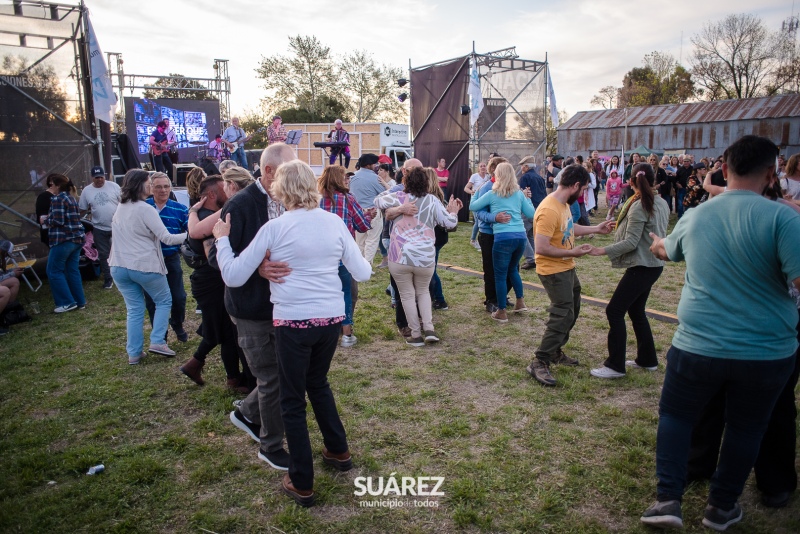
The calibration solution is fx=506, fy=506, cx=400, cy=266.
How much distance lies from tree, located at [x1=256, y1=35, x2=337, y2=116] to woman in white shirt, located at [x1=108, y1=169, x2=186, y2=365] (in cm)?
3792

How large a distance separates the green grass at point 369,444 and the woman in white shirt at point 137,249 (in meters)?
0.65

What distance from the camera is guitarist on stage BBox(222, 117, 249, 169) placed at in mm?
15719

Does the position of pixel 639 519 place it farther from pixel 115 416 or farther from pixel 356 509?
pixel 115 416

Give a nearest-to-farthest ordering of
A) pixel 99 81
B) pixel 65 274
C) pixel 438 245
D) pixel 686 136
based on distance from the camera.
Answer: pixel 438 245, pixel 65 274, pixel 99 81, pixel 686 136

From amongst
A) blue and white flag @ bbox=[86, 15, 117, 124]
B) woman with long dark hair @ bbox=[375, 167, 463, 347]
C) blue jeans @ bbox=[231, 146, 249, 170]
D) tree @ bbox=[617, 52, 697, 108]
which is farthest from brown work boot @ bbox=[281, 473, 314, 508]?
tree @ bbox=[617, 52, 697, 108]

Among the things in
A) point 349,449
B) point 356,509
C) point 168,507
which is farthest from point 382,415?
point 168,507

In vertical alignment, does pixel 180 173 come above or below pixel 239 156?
Answer: below

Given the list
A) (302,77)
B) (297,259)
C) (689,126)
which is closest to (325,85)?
(302,77)

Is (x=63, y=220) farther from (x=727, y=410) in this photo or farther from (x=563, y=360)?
(x=727, y=410)

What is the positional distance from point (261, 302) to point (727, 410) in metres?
2.55

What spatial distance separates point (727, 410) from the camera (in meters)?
2.57

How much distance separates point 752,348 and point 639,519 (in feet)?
3.73

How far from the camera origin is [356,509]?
2.91 metres

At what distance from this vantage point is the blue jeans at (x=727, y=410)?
2.40 m
